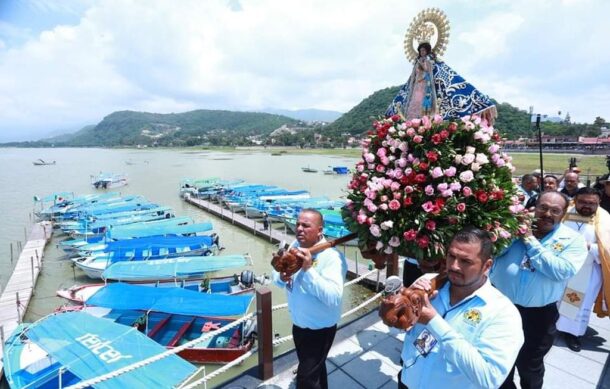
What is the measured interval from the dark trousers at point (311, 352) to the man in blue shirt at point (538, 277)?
4.89ft

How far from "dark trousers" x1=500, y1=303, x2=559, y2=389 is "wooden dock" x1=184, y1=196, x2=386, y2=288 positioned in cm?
801

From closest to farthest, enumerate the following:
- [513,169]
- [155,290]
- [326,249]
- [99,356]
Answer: [513,169]
[326,249]
[99,356]
[155,290]

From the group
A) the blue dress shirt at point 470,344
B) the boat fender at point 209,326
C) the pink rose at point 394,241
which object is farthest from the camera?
the boat fender at point 209,326

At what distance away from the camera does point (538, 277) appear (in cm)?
264

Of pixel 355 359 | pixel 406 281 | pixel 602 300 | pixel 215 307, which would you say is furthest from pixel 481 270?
pixel 215 307

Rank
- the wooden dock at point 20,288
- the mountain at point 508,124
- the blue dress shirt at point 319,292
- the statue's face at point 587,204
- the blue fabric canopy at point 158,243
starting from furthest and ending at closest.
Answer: the mountain at point 508,124 → the blue fabric canopy at point 158,243 → the wooden dock at point 20,288 → the statue's face at point 587,204 → the blue dress shirt at point 319,292

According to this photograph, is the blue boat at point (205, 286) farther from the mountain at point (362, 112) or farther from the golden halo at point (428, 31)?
the mountain at point (362, 112)

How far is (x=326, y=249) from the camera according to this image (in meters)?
2.65

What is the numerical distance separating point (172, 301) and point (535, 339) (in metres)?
8.26

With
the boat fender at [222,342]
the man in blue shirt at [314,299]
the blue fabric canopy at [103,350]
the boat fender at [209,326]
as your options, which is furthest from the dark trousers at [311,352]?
the boat fender at [209,326]

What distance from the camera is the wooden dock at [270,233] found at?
12.7 metres

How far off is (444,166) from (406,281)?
80.4 inches

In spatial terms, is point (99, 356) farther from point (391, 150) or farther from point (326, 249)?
point (391, 150)

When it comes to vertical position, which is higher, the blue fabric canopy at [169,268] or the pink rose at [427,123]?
the pink rose at [427,123]
